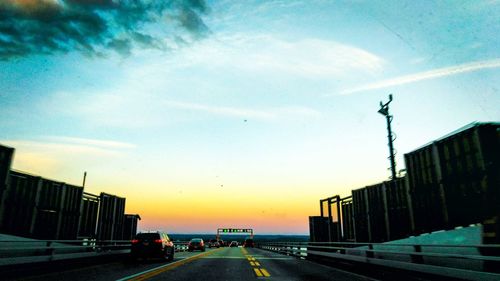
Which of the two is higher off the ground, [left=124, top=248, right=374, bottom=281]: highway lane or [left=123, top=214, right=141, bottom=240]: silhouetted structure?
[left=123, top=214, right=141, bottom=240]: silhouetted structure

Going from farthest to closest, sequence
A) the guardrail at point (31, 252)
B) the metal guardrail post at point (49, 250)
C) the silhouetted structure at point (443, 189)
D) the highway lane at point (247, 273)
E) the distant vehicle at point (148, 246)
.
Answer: the distant vehicle at point (148, 246) < the metal guardrail post at point (49, 250) < the highway lane at point (247, 273) < the guardrail at point (31, 252) < the silhouetted structure at point (443, 189)

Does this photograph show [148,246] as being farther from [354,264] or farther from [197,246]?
[197,246]

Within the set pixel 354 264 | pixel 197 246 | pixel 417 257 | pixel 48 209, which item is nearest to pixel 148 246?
pixel 48 209

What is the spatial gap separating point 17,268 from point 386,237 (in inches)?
493

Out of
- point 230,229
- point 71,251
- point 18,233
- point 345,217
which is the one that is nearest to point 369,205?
point 345,217

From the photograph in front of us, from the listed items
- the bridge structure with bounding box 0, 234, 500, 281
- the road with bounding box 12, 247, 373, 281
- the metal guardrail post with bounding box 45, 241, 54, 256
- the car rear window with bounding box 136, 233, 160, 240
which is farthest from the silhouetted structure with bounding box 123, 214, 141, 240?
the metal guardrail post with bounding box 45, 241, 54, 256

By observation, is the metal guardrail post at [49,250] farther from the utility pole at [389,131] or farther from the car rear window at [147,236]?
the utility pole at [389,131]

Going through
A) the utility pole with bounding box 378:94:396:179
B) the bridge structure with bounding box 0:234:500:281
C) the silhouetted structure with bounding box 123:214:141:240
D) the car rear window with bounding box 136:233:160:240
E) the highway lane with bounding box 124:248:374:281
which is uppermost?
the utility pole with bounding box 378:94:396:179

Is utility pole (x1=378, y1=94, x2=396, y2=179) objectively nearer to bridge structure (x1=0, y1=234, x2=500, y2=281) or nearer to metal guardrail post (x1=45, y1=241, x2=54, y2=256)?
bridge structure (x1=0, y1=234, x2=500, y2=281)

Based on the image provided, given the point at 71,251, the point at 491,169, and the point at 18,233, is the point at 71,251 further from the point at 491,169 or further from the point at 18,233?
the point at 491,169

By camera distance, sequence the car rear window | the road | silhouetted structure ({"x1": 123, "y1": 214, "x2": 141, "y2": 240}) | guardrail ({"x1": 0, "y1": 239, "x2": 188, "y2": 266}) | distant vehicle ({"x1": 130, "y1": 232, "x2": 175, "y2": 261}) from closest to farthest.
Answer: guardrail ({"x1": 0, "y1": 239, "x2": 188, "y2": 266}) → the road → distant vehicle ({"x1": 130, "y1": 232, "x2": 175, "y2": 261}) → the car rear window → silhouetted structure ({"x1": 123, "y1": 214, "x2": 141, "y2": 240})

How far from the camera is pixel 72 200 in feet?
52.2

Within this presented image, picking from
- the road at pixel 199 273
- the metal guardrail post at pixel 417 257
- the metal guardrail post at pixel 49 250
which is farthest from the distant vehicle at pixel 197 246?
the metal guardrail post at pixel 417 257

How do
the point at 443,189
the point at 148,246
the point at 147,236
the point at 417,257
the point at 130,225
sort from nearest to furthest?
the point at 417,257 → the point at 443,189 → the point at 148,246 → the point at 147,236 → the point at 130,225
